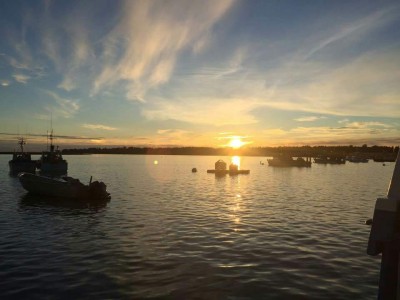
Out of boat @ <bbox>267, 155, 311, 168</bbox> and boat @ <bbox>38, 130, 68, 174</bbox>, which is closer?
boat @ <bbox>38, 130, 68, 174</bbox>

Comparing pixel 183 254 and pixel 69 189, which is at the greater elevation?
pixel 69 189

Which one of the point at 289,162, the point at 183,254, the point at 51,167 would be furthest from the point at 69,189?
the point at 289,162

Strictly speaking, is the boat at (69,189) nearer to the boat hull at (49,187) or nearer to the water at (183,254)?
the boat hull at (49,187)

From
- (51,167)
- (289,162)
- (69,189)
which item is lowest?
(69,189)

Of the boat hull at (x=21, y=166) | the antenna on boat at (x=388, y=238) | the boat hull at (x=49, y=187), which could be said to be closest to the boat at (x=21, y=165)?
the boat hull at (x=21, y=166)

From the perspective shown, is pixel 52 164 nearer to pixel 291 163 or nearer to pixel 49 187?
pixel 49 187

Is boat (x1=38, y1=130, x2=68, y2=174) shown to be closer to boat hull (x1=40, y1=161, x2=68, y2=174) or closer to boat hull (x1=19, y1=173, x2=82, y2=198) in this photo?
boat hull (x1=40, y1=161, x2=68, y2=174)

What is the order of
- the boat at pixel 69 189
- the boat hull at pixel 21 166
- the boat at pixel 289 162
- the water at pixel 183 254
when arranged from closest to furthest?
the water at pixel 183 254
the boat at pixel 69 189
the boat hull at pixel 21 166
the boat at pixel 289 162

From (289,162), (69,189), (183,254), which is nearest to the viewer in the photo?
(183,254)

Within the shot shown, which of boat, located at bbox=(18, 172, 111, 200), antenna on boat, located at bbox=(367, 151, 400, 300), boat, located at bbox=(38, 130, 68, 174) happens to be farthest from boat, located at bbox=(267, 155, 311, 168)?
antenna on boat, located at bbox=(367, 151, 400, 300)

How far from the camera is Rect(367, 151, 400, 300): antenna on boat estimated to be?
18.8 ft

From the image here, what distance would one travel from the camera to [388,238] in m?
5.73

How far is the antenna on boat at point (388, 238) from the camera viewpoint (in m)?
5.73

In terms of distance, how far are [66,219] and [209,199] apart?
19.3 m
